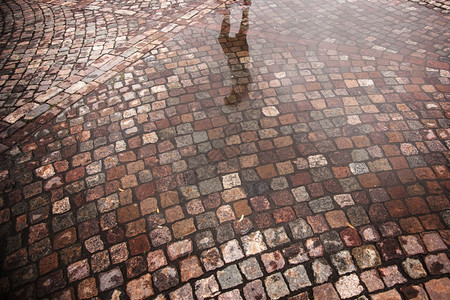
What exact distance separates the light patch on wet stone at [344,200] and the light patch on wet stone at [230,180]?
1.30m

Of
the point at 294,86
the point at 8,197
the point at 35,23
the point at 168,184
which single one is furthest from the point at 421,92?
the point at 35,23

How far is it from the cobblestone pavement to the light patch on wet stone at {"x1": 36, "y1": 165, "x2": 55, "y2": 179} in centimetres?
2

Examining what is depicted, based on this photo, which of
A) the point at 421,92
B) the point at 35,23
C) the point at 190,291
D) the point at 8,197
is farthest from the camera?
the point at 35,23

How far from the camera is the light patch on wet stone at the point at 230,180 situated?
3.86 metres

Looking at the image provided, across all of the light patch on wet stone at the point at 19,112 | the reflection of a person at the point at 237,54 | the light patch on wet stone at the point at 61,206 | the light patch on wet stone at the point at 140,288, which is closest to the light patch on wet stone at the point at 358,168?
the reflection of a person at the point at 237,54

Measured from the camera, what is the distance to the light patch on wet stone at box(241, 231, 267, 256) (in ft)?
10.6

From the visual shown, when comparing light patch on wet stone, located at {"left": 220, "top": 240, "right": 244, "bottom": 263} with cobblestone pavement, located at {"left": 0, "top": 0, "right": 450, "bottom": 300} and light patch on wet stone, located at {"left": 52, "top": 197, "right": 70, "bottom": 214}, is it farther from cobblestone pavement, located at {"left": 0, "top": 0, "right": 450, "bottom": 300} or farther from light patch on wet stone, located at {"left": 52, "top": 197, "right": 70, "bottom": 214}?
light patch on wet stone, located at {"left": 52, "top": 197, "right": 70, "bottom": 214}

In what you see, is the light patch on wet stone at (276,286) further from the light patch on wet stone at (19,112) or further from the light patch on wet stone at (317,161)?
the light patch on wet stone at (19,112)

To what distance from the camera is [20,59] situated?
6.37 meters

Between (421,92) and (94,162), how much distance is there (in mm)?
5708

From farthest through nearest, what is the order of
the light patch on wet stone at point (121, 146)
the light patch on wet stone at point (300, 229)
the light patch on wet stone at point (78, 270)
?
the light patch on wet stone at point (121, 146) → the light patch on wet stone at point (300, 229) → the light patch on wet stone at point (78, 270)

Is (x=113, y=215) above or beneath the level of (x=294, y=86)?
beneath

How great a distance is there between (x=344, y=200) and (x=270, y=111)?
1.93 m

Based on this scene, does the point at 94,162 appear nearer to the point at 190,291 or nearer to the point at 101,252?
the point at 101,252
